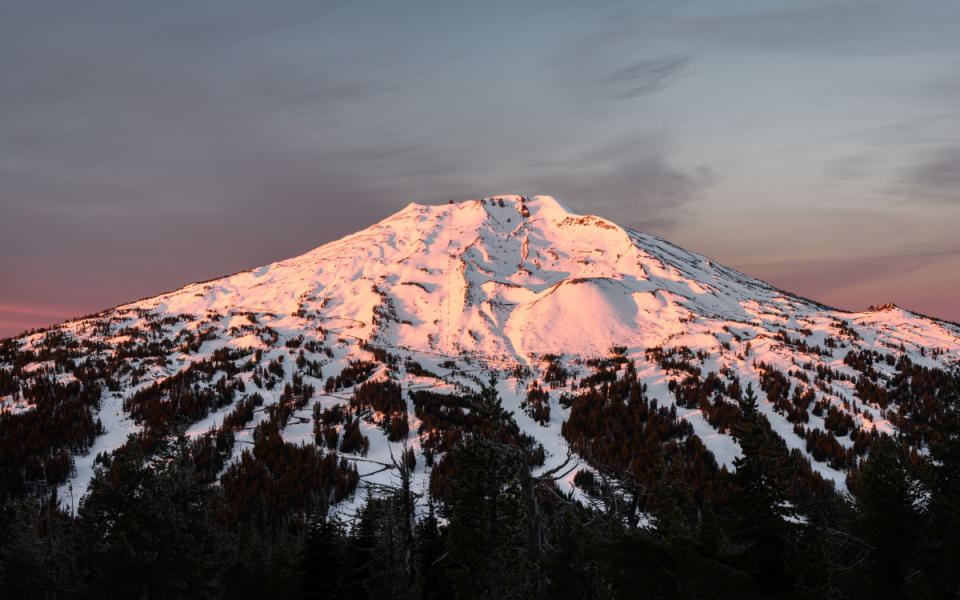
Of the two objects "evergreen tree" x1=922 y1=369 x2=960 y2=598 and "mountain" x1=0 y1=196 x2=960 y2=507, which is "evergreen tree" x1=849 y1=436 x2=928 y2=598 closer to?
"evergreen tree" x1=922 y1=369 x2=960 y2=598

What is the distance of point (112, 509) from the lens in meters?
27.8

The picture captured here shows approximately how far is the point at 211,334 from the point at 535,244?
89852 millimetres

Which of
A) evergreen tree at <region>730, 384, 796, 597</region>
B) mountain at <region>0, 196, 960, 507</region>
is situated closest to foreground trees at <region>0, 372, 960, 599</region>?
evergreen tree at <region>730, 384, 796, 597</region>

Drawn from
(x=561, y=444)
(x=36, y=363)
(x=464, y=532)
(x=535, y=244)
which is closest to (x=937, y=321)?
(x=535, y=244)

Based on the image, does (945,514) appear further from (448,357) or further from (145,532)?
(448,357)

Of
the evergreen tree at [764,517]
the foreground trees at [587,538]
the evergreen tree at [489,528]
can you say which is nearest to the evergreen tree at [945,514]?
the foreground trees at [587,538]

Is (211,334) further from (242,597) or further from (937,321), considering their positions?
(937,321)

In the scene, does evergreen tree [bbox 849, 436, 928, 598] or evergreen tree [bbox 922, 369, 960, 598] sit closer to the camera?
evergreen tree [bbox 922, 369, 960, 598]

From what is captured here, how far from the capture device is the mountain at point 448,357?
70188mm

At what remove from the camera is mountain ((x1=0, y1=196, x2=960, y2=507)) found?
70188 millimetres

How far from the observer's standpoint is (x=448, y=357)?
105 m

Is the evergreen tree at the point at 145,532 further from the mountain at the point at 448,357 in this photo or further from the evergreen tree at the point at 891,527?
the evergreen tree at the point at 891,527

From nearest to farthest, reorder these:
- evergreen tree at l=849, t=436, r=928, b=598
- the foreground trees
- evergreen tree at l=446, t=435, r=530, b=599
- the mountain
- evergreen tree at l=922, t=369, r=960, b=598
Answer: the foreground trees
evergreen tree at l=922, t=369, r=960, b=598
evergreen tree at l=446, t=435, r=530, b=599
evergreen tree at l=849, t=436, r=928, b=598
the mountain

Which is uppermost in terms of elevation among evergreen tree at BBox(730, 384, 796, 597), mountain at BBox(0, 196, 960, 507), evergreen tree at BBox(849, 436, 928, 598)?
mountain at BBox(0, 196, 960, 507)
